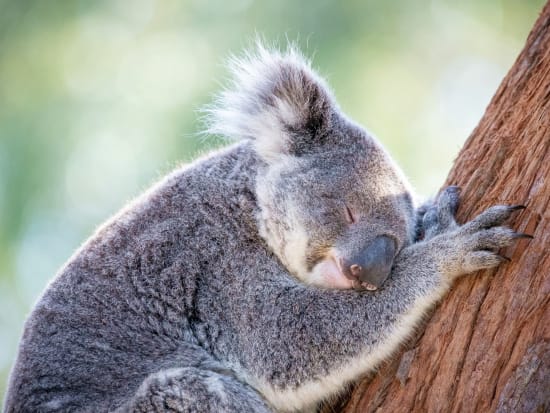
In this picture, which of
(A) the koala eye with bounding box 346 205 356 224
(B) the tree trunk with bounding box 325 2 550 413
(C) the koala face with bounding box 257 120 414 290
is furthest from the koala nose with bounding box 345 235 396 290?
(B) the tree trunk with bounding box 325 2 550 413

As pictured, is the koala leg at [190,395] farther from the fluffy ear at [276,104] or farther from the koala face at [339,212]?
the fluffy ear at [276,104]

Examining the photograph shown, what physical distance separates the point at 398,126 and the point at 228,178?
202 inches

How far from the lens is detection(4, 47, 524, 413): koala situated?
14.2 feet

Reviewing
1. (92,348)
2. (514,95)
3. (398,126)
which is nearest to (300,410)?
(92,348)

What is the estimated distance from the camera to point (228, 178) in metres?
5.02

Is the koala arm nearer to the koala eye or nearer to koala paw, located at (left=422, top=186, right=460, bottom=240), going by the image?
koala paw, located at (left=422, top=186, right=460, bottom=240)

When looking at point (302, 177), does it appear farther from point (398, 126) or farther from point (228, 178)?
point (398, 126)

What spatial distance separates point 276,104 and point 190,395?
5.85ft

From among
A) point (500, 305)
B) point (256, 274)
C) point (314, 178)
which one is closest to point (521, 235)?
point (500, 305)

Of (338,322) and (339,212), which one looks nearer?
(338,322)

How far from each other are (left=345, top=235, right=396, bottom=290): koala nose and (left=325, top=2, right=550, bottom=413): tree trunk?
0.39 metres

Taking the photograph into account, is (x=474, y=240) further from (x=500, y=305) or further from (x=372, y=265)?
(x=372, y=265)

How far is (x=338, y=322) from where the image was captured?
442cm

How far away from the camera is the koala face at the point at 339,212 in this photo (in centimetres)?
448
